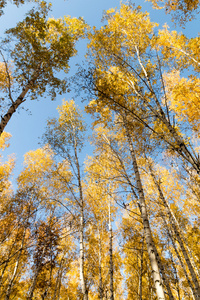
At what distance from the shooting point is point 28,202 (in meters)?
9.25

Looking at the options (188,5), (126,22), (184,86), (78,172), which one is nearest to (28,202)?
(78,172)

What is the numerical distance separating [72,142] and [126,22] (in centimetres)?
532

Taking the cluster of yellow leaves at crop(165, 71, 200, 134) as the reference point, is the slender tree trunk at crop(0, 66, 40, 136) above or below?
below

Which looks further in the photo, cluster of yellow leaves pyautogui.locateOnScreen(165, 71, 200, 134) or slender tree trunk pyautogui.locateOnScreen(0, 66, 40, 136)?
cluster of yellow leaves pyautogui.locateOnScreen(165, 71, 200, 134)

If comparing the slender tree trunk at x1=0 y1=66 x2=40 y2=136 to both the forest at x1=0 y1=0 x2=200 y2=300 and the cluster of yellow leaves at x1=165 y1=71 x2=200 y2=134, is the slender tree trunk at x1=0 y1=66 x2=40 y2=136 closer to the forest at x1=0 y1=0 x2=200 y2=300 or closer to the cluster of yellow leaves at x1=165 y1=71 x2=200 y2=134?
the forest at x1=0 y1=0 x2=200 y2=300

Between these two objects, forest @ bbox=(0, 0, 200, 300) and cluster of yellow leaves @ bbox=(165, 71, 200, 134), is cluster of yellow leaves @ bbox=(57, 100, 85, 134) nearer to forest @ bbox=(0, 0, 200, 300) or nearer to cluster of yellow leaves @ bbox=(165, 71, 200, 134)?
forest @ bbox=(0, 0, 200, 300)

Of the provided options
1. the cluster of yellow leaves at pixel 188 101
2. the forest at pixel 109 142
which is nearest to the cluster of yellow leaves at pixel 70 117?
the forest at pixel 109 142

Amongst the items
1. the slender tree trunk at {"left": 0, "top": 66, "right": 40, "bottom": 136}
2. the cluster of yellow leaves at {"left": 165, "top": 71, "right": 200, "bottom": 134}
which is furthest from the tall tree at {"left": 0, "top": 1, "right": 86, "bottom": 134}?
the cluster of yellow leaves at {"left": 165, "top": 71, "right": 200, "bottom": 134}

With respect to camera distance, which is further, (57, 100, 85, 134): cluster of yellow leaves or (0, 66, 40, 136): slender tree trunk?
(57, 100, 85, 134): cluster of yellow leaves

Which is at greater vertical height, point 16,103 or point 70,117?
point 70,117

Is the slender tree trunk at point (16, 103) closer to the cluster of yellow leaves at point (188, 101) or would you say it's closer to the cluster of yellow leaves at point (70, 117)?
the cluster of yellow leaves at point (70, 117)

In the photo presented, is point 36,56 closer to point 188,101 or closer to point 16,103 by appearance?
point 16,103

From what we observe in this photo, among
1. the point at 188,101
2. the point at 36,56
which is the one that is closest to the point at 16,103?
the point at 36,56

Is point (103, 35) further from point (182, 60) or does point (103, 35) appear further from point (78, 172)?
point (78, 172)
